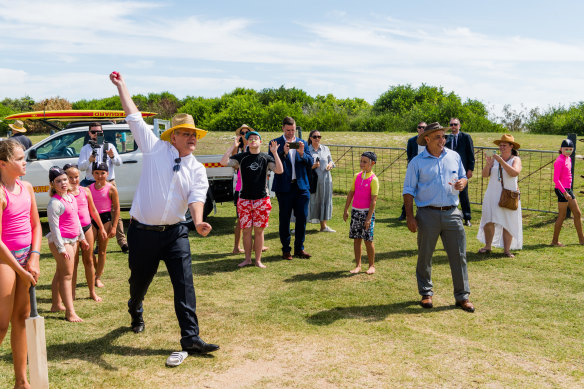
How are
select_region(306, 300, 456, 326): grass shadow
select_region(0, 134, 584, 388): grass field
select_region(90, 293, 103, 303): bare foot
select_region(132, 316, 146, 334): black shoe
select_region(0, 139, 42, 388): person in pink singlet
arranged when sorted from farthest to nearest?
select_region(90, 293, 103, 303): bare foot → select_region(306, 300, 456, 326): grass shadow → select_region(132, 316, 146, 334): black shoe → select_region(0, 134, 584, 388): grass field → select_region(0, 139, 42, 388): person in pink singlet

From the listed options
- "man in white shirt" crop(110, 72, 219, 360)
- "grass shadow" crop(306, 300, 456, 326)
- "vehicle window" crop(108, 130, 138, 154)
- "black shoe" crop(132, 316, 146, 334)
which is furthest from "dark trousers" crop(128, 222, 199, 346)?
"vehicle window" crop(108, 130, 138, 154)

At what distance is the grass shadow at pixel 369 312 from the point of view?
18.3ft

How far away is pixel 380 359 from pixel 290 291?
217 centimetres

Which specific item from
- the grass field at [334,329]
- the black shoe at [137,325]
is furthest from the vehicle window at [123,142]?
the black shoe at [137,325]

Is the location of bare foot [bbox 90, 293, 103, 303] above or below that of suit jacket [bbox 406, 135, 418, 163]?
below

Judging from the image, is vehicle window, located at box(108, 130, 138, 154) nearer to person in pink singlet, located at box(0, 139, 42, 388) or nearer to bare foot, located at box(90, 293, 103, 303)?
bare foot, located at box(90, 293, 103, 303)

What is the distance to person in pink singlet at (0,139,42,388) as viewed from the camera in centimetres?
371

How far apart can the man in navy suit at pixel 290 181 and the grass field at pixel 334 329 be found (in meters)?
0.58

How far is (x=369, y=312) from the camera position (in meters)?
5.80

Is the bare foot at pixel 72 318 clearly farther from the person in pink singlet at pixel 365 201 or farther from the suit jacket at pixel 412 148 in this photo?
the suit jacket at pixel 412 148

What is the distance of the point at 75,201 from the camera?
5582 mm

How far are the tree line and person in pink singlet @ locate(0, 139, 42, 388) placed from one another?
31699mm

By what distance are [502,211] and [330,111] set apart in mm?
32753

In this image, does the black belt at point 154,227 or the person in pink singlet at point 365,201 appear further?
the person in pink singlet at point 365,201
